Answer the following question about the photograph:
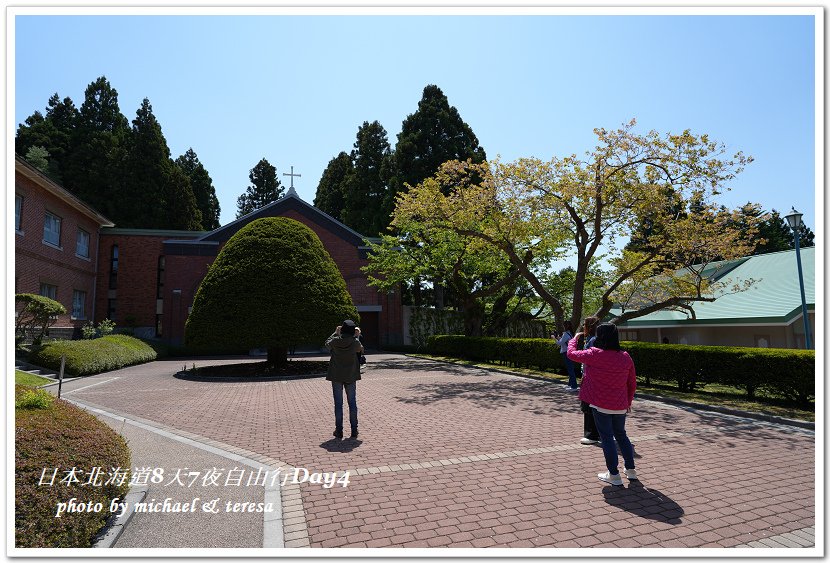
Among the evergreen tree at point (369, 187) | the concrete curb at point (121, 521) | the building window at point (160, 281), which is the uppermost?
the evergreen tree at point (369, 187)

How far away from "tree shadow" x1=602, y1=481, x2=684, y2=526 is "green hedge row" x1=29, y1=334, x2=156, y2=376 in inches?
659

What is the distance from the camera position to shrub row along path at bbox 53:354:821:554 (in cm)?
389

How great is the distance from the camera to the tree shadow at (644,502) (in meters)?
4.21

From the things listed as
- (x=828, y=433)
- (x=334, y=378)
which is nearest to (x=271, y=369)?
(x=334, y=378)

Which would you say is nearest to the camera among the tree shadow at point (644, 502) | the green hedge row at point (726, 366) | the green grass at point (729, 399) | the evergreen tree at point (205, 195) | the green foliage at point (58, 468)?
the green foliage at point (58, 468)

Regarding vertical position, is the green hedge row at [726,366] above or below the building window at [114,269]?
below

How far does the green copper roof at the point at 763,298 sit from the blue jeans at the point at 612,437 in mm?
14650

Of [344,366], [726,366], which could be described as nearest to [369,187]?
[726,366]

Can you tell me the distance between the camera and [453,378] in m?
15.3

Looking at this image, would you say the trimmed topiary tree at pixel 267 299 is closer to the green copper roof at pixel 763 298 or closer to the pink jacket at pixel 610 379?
the pink jacket at pixel 610 379

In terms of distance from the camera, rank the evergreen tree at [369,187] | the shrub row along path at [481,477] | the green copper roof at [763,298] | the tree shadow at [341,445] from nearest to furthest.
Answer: the shrub row along path at [481,477], the tree shadow at [341,445], the green copper roof at [763,298], the evergreen tree at [369,187]

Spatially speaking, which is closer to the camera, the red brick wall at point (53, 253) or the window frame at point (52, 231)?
the red brick wall at point (53, 253)

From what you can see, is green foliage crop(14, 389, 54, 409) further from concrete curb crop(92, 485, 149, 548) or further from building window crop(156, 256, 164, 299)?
building window crop(156, 256, 164, 299)

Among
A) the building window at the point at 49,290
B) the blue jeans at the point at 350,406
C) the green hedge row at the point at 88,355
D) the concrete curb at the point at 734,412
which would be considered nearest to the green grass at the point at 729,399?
the concrete curb at the point at 734,412
